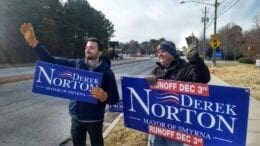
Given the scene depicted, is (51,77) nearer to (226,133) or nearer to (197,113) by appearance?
(197,113)

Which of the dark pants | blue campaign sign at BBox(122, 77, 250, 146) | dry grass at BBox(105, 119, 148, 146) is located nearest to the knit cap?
blue campaign sign at BBox(122, 77, 250, 146)

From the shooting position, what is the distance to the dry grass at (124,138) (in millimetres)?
8586

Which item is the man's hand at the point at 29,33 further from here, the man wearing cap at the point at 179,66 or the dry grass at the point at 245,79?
the dry grass at the point at 245,79

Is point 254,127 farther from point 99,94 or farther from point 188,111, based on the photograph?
point 99,94

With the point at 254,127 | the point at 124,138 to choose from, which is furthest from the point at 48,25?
the point at 124,138

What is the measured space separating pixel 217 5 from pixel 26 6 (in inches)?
905

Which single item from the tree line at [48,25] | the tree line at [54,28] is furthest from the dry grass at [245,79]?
the tree line at [48,25]

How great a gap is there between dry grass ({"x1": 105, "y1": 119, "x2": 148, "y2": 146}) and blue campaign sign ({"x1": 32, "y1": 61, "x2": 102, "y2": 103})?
2.81 m

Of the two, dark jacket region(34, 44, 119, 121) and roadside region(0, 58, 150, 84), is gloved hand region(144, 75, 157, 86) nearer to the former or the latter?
dark jacket region(34, 44, 119, 121)

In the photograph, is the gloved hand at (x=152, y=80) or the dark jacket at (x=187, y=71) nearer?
the dark jacket at (x=187, y=71)

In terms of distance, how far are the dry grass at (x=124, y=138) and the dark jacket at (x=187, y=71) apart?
138 inches

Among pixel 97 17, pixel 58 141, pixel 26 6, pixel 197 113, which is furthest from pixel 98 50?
pixel 97 17

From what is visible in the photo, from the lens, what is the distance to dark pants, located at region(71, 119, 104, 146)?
5.43 m

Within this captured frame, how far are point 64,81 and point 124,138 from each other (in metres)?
3.40
